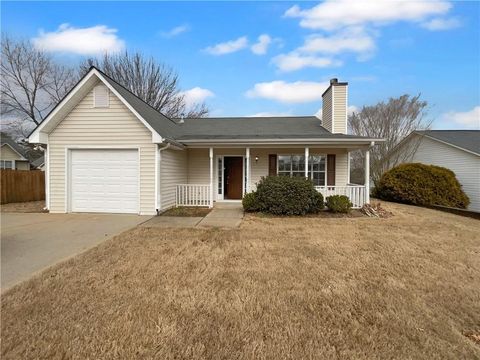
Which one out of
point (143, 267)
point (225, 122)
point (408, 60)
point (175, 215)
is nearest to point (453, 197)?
point (408, 60)

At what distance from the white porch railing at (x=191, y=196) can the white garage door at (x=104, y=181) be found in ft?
7.16

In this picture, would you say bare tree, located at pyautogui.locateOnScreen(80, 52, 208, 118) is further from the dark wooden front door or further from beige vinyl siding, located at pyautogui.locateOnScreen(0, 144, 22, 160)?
the dark wooden front door

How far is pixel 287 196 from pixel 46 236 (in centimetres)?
702

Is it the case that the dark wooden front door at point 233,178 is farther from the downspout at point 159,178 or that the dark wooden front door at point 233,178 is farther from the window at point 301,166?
the downspout at point 159,178

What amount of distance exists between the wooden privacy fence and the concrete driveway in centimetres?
416

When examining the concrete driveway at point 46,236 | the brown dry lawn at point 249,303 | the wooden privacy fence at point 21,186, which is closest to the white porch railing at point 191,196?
the concrete driveway at point 46,236

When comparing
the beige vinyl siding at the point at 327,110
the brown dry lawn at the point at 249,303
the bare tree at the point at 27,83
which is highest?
the bare tree at the point at 27,83

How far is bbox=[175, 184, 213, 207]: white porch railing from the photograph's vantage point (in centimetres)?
1181

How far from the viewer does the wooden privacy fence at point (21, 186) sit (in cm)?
1320

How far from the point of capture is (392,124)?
20641 mm

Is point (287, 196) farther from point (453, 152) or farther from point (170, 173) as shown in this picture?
point (453, 152)

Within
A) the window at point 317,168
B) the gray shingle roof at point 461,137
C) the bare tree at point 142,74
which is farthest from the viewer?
the bare tree at point 142,74

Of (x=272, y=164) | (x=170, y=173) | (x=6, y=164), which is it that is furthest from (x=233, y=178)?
(x=6, y=164)

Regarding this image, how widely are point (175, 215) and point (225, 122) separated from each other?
7463 mm
